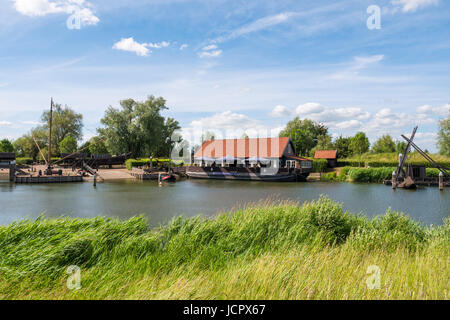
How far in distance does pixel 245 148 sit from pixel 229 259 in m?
45.8

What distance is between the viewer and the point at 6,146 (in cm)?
8788

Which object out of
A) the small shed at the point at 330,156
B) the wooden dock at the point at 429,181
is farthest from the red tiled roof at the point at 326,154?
the wooden dock at the point at 429,181

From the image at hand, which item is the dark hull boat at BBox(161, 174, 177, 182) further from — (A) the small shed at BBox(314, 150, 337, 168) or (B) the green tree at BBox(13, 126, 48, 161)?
(B) the green tree at BBox(13, 126, 48, 161)

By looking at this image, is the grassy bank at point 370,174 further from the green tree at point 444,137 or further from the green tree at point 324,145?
the green tree at point 324,145

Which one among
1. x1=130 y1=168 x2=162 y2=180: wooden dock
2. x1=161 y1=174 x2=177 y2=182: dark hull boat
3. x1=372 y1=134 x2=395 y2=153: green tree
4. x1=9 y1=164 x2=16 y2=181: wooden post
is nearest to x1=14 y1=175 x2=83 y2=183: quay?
x1=9 y1=164 x2=16 y2=181: wooden post

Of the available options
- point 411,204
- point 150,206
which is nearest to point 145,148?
point 150,206

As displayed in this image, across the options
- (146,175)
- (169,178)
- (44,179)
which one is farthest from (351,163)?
(44,179)

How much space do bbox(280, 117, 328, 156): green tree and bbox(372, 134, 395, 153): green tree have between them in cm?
1321

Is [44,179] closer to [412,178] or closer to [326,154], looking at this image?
[326,154]

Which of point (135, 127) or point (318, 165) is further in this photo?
point (135, 127)

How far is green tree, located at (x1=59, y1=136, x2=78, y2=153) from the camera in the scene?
78.6m

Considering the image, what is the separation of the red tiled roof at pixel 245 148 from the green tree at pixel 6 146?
61.6 metres

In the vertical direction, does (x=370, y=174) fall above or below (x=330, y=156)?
below
